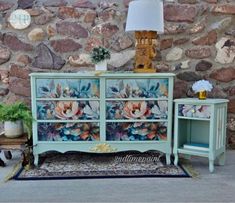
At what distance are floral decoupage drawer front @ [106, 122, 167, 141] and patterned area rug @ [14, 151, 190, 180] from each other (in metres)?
0.25

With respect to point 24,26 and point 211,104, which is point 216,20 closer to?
point 211,104

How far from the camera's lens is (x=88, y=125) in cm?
281

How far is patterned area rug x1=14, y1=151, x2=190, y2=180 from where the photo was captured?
8.50ft

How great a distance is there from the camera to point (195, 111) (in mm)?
2713

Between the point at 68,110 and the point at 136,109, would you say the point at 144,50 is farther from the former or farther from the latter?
the point at 68,110

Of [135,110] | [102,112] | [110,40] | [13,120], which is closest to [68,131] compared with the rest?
[102,112]

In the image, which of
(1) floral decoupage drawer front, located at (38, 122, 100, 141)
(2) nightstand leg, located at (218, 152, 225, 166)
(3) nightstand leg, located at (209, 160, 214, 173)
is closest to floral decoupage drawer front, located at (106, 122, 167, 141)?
(1) floral decoupage drawer front, located at (38, 122, 100, 141)

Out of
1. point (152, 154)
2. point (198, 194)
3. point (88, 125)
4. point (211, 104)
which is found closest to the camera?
point (198, 194)

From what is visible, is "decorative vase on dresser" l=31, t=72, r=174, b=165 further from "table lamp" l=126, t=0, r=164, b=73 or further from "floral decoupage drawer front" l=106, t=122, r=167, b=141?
"table lamp" l=126, t=0, r=164, b=73

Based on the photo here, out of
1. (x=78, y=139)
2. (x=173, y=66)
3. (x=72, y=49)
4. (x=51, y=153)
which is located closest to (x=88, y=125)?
(x=78, y=139)

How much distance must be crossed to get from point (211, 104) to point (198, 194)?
30.6 inches

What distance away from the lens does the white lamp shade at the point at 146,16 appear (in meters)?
2.82

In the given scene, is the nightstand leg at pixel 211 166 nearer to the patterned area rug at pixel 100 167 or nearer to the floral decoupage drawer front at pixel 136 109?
the patterned area rug at pixel 100 167

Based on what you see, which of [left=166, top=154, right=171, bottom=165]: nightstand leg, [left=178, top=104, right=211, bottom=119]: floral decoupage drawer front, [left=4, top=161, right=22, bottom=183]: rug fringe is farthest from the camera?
[left=166, top=154, right=171, bottom=165]: nightstand leg
